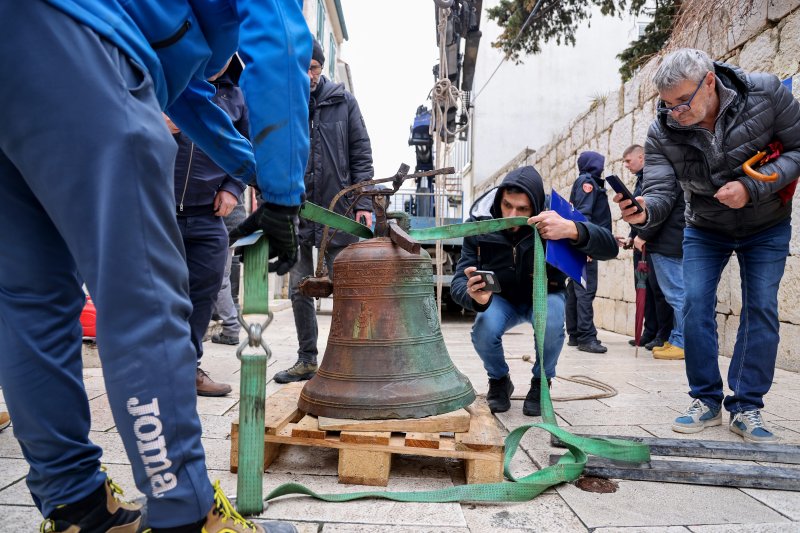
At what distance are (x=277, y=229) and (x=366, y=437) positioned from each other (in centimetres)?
86

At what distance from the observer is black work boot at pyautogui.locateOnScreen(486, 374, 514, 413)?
311cm

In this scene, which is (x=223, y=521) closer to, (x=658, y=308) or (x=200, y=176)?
(x=200, y=176)

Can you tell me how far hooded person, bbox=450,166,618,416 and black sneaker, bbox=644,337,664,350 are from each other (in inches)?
126

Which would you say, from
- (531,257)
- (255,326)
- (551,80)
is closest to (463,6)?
(531,257)

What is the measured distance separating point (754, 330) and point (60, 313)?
2.81m

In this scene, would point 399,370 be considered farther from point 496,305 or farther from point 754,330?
point 754,330

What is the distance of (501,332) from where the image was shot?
3.02 m

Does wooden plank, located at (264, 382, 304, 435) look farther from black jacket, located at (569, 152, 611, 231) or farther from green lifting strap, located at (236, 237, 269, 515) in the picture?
black jacket, located at (569, 152, 611, 231)

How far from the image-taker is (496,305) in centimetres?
309

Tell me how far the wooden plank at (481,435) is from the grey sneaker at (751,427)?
123cm

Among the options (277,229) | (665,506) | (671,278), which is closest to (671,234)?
(671,278)

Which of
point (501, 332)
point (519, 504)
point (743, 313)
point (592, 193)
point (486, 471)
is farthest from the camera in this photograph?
point (592, 193)

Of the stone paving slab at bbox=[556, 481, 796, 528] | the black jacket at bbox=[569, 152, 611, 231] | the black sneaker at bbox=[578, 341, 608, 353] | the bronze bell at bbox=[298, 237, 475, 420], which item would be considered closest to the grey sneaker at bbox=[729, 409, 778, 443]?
the stone paving slab at bbox=[556, 481, 796, 528]

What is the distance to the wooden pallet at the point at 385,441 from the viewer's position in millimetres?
1964
